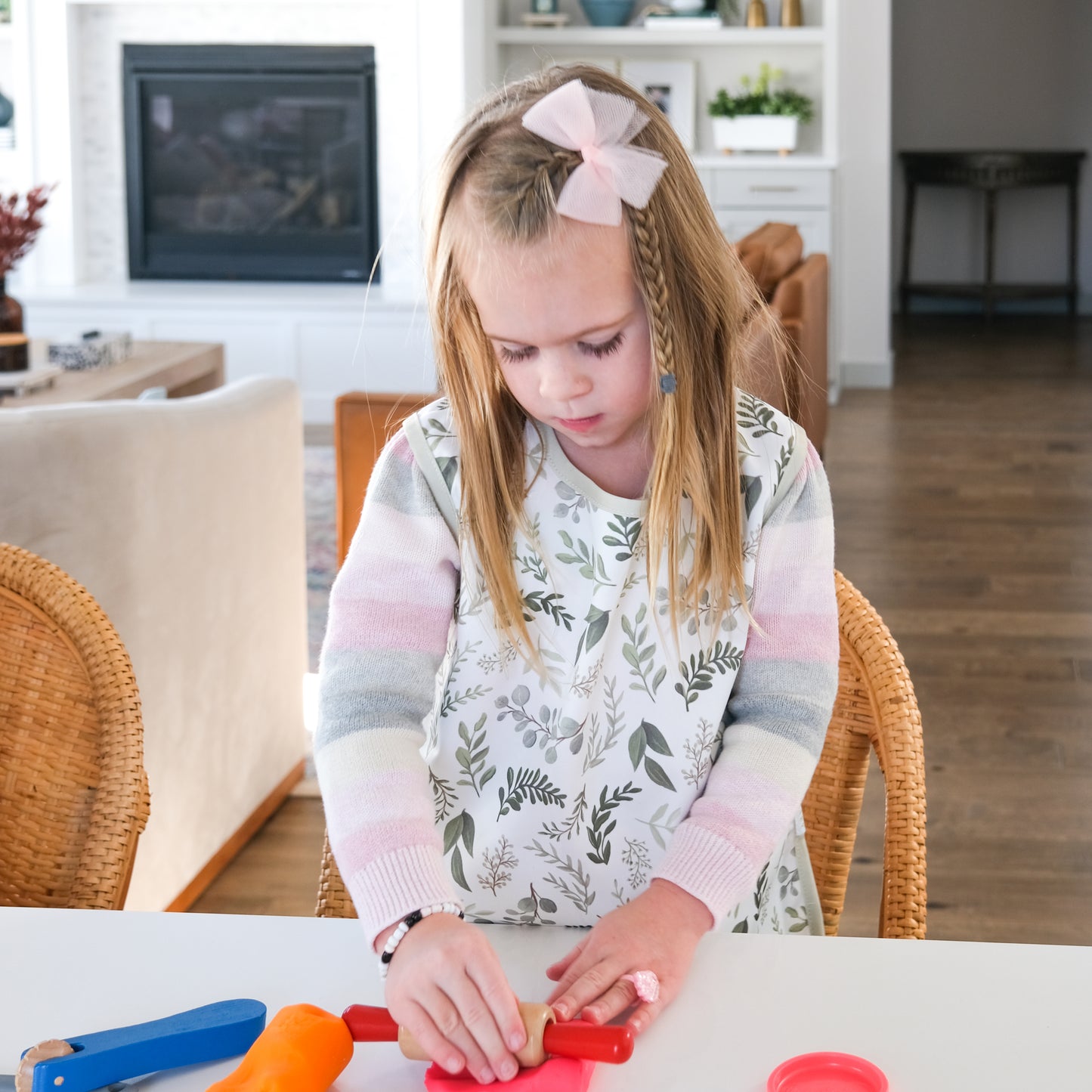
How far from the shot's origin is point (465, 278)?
833mm

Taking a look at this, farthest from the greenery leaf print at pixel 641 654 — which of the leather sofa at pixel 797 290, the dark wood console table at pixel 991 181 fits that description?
the dark wood console table at pixel 991 181

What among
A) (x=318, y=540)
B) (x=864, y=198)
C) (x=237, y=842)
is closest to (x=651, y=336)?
(x=237, y=842)

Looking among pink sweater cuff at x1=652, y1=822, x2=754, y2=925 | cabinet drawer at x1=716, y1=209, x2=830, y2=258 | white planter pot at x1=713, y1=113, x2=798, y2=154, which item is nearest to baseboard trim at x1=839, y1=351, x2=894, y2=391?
cabinet drawer at x1=716, y1=209, x2=830, y2=258

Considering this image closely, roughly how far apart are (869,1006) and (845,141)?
5803mm

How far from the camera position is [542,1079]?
0.62 m

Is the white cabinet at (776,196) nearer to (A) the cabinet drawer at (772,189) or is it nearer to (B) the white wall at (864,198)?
(A) the cabinet drawer at (772,189)

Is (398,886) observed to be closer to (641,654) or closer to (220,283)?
(641,654)

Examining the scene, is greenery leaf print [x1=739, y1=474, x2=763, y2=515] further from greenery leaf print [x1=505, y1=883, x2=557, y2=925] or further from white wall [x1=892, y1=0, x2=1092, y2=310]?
white wall [x1=892, y1=0, x2=1092, y2=310]

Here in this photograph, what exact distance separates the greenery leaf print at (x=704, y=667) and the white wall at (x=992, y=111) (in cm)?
792

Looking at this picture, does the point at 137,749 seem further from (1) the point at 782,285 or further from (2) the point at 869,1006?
(1) the point at 782,285

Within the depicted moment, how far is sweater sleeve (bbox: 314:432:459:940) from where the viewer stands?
2.52 feet

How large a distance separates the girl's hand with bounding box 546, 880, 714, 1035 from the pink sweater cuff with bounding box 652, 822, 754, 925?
0.01 meters

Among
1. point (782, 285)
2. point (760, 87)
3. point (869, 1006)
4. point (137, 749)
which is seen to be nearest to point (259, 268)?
point (760, 87)

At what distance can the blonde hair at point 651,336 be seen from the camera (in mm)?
810
